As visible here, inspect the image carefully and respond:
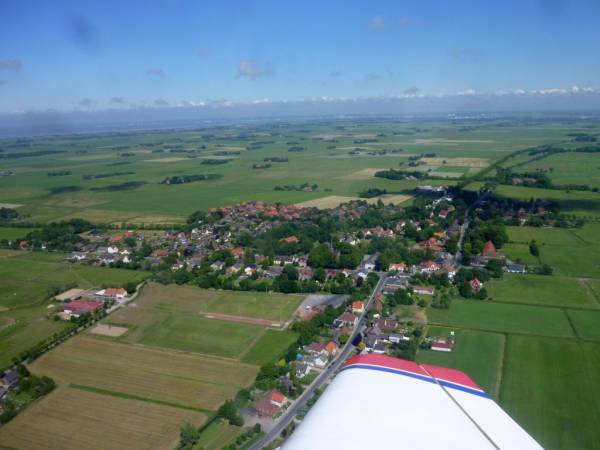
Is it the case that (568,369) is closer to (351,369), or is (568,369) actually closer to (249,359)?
(249,359)

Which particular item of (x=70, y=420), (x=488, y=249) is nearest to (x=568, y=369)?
(x=488, y=249)

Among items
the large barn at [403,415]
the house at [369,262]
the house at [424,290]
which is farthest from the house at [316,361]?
the large barn at [403,415]

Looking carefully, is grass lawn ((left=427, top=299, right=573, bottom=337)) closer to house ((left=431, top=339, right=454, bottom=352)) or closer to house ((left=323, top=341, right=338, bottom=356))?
house ((left=431, top=339, right=454, bottom=352))

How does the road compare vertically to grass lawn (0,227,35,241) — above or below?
below

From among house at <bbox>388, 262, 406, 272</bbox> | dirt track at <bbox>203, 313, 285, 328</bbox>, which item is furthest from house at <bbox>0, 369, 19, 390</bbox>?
house at <bbox>388, 262, 406, 272</bbox>

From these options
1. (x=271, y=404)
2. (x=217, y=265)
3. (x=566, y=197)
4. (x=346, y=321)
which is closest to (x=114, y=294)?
(x=217, y=265)

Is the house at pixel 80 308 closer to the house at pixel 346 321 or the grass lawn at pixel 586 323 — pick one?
the house at pixel 346 321

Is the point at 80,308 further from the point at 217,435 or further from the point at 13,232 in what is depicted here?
the point at 13,232

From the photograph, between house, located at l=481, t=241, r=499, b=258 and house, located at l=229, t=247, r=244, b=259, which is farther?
house, located at l=229, t=247, r=244, b=259

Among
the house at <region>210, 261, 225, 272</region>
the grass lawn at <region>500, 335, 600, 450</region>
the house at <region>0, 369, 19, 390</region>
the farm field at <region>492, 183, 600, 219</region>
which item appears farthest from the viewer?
the farm field at <region>492, 183, 600, 219</region>
